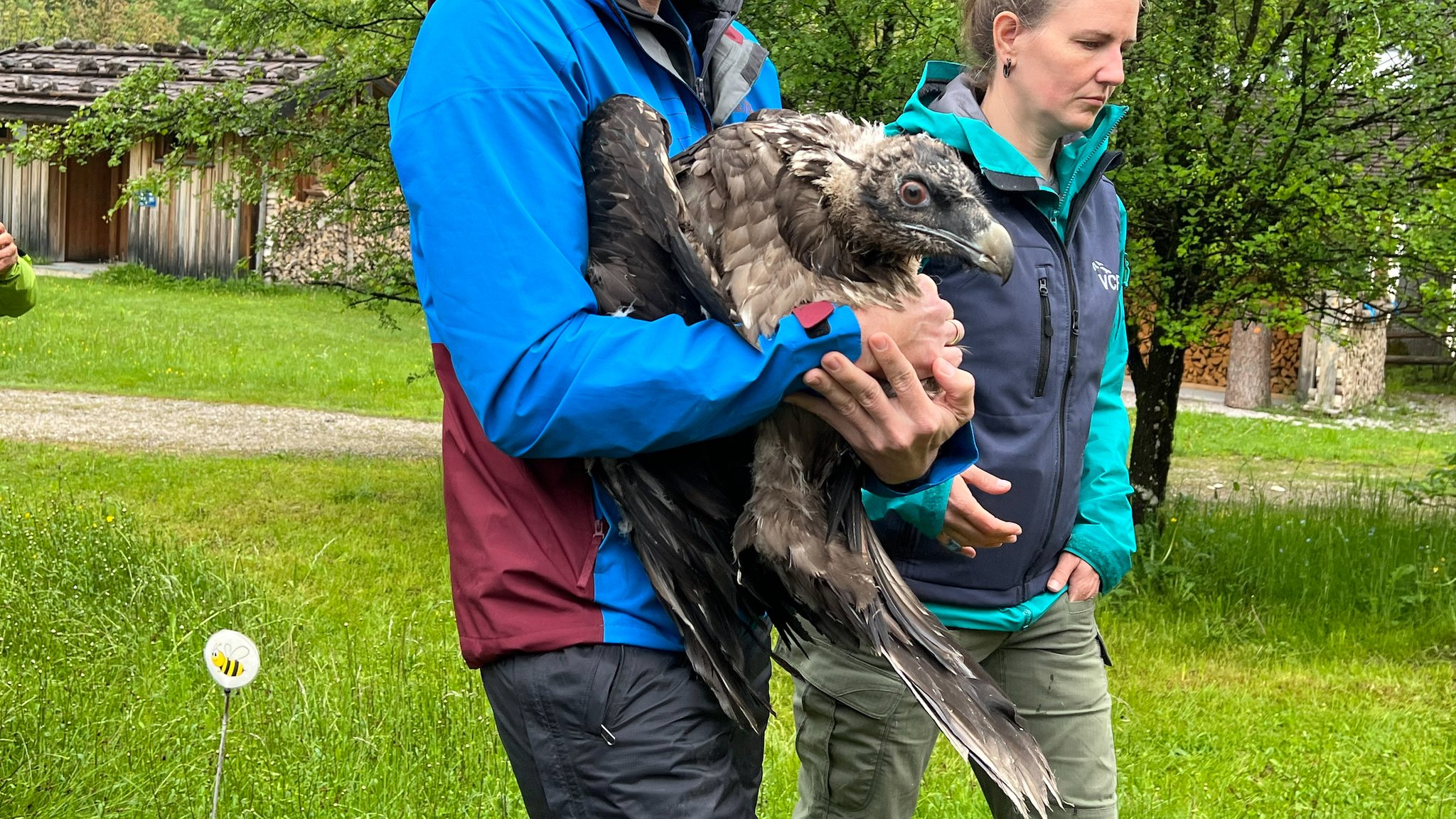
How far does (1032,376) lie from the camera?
2.91m

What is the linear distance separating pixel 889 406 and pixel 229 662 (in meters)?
1.40

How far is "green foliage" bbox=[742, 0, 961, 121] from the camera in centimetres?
657

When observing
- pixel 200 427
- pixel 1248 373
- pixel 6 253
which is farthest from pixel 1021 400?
pixel 1248 373

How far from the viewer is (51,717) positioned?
4.09m

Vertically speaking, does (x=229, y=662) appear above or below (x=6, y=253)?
below

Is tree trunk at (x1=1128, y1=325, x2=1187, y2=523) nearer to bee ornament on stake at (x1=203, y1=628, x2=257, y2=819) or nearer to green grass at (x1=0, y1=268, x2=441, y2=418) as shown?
green grass at (x1=0, y1=268, x2=441, y2=418)

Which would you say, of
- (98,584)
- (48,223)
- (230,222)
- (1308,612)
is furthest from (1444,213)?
(48,223)

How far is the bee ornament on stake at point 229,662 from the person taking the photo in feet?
7.98

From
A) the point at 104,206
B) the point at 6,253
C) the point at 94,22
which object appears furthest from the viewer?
the point at 94,22

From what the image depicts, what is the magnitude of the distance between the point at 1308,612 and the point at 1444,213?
7.19ft

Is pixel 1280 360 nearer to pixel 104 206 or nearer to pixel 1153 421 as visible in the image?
pixel 1153 421

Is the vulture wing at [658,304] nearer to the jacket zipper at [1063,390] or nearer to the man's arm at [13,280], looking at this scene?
→ the jacket zipper at [1063,390]

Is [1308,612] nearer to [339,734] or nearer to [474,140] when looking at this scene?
[339,734]

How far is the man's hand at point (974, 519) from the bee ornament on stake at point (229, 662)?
52.3 inches
